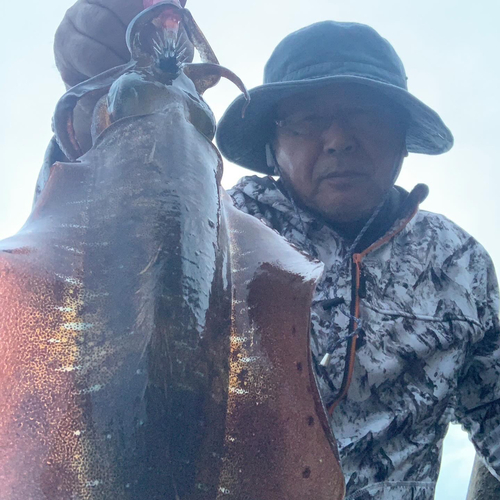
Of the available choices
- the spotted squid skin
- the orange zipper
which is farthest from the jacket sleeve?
the spotted squid skin

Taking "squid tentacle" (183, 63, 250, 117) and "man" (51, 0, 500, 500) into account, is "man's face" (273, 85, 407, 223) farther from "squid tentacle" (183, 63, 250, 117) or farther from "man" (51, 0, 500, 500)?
"squid tentacle" (183, 63, 250, 117)

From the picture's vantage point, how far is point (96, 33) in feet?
7.30

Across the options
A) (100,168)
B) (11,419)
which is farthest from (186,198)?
(11,419)

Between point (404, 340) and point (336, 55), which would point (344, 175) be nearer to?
point (336, 55)

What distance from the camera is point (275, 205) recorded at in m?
Answer: 3.21

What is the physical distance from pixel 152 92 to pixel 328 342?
147cm

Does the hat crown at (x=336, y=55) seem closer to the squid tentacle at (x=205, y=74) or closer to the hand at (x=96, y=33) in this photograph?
the squid tentacle at (x=205, y=74)

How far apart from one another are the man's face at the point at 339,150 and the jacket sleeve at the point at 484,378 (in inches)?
34.9

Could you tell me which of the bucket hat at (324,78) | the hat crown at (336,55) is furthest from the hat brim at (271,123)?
the hat crown at (336,55)

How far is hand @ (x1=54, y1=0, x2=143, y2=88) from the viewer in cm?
222

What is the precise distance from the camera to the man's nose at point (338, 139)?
305 centimetres

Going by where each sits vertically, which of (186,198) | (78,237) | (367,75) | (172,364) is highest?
(367,75)

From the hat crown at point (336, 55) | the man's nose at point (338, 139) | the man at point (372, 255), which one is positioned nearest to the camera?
the man at point (372, 255)

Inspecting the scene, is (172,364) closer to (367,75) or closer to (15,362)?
(15,362)
